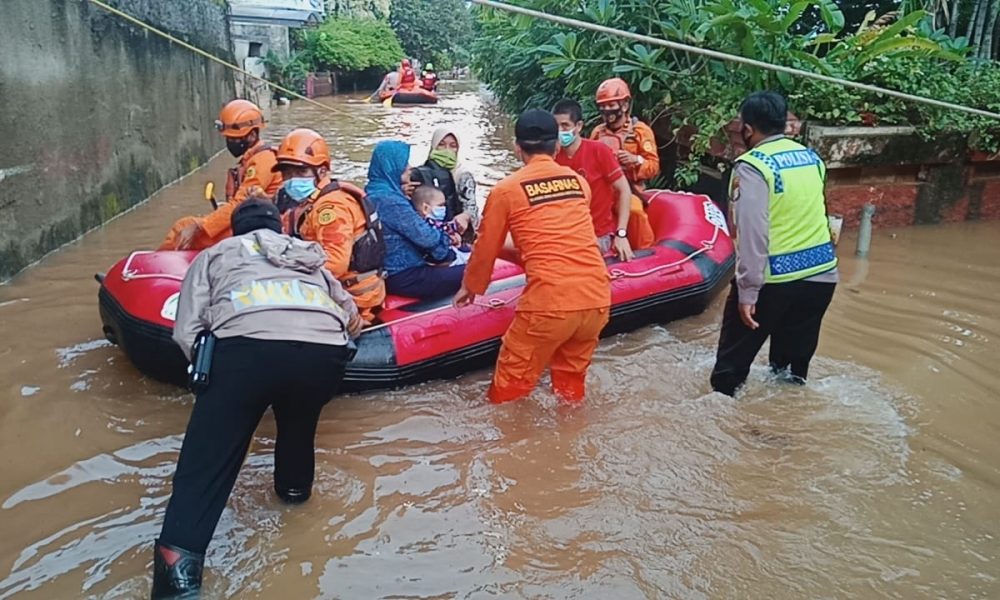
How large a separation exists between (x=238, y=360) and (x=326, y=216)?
1289 mm

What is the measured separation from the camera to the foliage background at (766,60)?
7090 mm

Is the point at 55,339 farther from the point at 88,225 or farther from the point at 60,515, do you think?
the point at 88,225

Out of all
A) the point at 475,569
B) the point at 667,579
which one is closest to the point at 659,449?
the point at 667,579

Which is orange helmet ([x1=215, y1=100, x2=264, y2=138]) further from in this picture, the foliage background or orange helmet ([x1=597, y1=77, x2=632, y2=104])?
the foliage background

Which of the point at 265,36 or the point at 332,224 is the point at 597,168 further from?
the point at 265,36

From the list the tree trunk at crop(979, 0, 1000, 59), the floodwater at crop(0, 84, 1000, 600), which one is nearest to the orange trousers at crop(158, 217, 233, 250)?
the floodwater at crop(0, 84, 1000, 600)

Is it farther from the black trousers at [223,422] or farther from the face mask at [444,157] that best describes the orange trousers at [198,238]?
the black trousers at [223,422]

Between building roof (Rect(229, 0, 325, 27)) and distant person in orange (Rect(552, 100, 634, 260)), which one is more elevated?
building roof (Rect(229, 0, 325, 27))

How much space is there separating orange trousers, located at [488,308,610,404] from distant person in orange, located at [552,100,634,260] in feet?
4.22

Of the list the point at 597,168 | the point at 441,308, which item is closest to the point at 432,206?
the point at 441,308

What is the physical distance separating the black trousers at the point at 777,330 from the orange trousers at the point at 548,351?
61cm

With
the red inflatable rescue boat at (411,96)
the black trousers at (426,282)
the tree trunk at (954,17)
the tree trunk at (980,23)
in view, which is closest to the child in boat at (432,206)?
the black trousers at (426,282)

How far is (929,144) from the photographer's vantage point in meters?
7.24

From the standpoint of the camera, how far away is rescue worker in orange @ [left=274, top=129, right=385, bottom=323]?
384 cm
